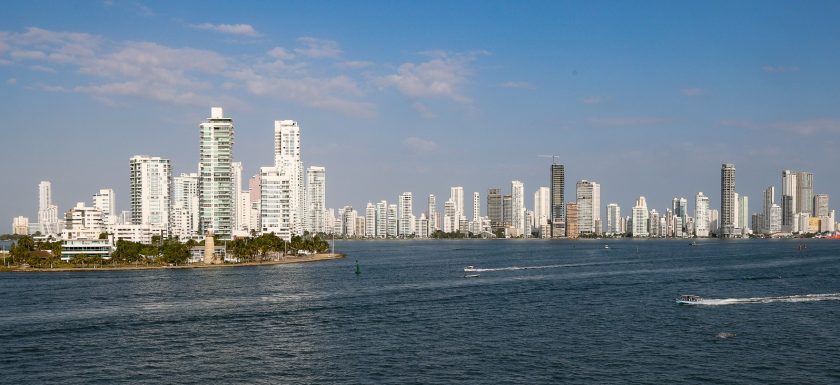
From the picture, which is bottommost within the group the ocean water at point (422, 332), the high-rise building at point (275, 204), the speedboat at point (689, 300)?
the ocean water at point (422, 332)

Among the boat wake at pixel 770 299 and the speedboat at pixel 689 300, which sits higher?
the speedboat at pixel 689 300

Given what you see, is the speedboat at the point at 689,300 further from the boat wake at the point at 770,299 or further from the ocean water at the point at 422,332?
the ocean water at the point at 422,332

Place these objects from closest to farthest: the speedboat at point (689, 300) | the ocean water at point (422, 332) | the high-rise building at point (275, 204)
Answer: the ocean water at point (422, 332), the speedboat at point (689, 300), the high-rise building at point (275, 204)

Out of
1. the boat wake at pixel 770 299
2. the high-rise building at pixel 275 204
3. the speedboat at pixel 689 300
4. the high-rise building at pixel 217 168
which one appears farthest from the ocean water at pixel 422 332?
the high-rise building at pixel 275 204

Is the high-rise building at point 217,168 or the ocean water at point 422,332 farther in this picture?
the high-rise building at point 217,168

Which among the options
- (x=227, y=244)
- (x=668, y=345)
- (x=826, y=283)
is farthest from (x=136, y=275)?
(x=826, y=283)

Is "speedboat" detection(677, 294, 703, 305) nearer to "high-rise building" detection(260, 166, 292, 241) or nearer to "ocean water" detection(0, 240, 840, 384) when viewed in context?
"ocean water" detection(0, 240, 840, 384)

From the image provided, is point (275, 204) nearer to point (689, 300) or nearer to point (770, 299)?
point (689, 300)

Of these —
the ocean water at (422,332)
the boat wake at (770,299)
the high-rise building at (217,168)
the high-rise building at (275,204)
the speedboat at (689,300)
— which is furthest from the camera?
the high-rise building at (275,204)
